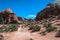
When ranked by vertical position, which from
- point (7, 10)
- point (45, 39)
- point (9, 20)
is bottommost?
point (45, 39)

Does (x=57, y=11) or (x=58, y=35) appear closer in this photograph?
(x=58, y=35)

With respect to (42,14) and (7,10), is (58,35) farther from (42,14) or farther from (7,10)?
(42,14)

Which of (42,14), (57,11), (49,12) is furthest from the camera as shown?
(42,14)

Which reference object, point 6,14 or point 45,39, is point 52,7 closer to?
point 6,14

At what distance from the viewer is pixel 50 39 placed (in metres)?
15.7

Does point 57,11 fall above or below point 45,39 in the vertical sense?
above

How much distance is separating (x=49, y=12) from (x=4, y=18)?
72.3ft

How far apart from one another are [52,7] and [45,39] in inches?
2091

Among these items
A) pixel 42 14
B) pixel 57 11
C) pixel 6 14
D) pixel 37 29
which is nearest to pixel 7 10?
pixel 6 14

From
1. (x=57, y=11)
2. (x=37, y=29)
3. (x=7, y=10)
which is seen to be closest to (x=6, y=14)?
(x=7, y=10)

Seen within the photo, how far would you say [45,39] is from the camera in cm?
1612

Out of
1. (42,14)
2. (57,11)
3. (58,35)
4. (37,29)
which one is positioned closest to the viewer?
(58,35)

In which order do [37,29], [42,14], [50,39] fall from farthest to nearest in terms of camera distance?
1. [42,14]
2. [37,29]
3. [50,39]

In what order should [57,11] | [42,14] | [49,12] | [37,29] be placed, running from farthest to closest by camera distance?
[42,14], [49,12], [57,11], [37,29]
